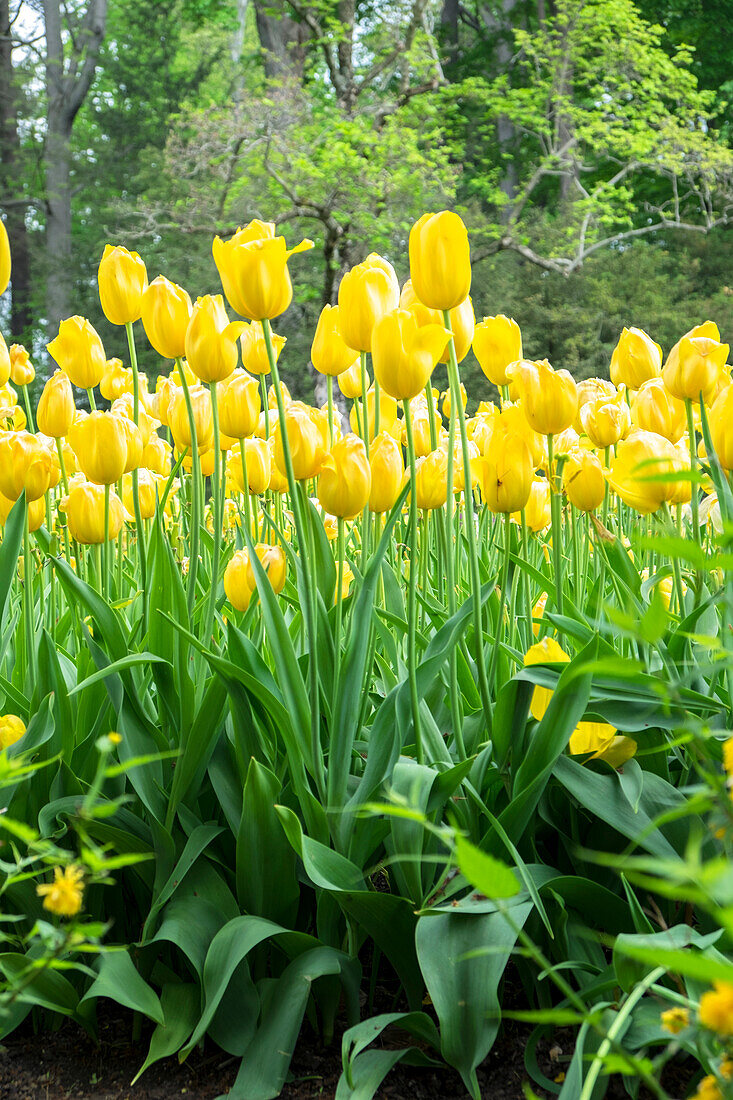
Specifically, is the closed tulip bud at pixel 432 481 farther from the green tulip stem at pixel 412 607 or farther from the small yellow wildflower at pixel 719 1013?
the small yellow wildflower at pixel 719 1013

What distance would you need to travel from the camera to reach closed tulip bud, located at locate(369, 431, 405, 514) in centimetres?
143

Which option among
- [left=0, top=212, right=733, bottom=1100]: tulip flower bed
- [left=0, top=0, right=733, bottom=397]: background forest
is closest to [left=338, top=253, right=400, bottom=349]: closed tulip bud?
[left=0, top=212, right=733, bottom=1100]: tulip flower bed

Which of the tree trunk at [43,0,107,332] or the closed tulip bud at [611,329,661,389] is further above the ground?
the tree trunk at [43,0,107,332]

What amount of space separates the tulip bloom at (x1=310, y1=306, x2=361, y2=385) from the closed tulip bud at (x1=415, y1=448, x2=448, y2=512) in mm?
244

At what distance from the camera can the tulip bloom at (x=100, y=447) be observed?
141 cm

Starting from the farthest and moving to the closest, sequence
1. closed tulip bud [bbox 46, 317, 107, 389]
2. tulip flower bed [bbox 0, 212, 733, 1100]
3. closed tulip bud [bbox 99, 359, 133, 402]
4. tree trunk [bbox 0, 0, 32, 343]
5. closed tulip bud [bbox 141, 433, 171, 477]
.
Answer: tree trunk [bbox 0, 0, 32, 343], closed tulip bud [bbox 99, 359, 133, 402], closed tulip bud [bbox 141, 433, 171, 477], closed tulip bud [bbox 46, 317, 107, 389], tulip flower bed [bbox 0, 212, 733, 1100]

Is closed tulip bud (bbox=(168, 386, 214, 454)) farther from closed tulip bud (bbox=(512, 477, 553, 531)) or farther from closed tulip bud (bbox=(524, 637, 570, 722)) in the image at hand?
closed tulip bud (bbox=(524, 637, 570, 722))

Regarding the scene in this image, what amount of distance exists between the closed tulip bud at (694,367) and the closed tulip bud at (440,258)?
34cm

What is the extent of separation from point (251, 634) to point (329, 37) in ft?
44.1

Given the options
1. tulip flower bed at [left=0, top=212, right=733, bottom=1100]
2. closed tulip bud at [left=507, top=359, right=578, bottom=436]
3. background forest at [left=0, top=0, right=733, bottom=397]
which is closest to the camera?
tulip flower bed at [left=0, top=212, right=733, bottom=1100]

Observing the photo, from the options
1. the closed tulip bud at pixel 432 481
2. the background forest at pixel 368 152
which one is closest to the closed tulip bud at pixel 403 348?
the closed tulip bud at pixel 432 481

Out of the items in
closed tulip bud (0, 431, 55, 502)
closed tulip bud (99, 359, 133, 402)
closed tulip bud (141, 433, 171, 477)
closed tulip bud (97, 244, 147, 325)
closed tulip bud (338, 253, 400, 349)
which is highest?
closed tulip bud (97, 244, 147, 325)

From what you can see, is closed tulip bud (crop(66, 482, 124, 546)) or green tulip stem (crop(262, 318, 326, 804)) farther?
closed tulip bud (crop(66, 482, 124, 546))

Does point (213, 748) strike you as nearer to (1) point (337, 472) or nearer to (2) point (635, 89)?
(1) point (337, 472)
